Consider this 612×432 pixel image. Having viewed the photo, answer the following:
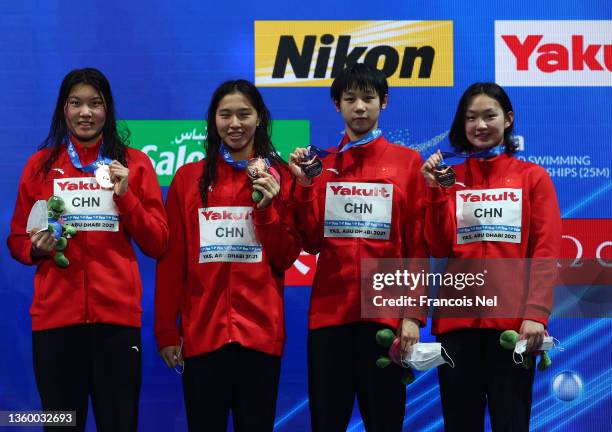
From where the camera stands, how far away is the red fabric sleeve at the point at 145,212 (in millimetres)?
3156

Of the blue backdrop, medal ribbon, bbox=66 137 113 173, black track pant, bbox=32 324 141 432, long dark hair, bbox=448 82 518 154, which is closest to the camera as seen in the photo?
black track pant, bbox=32 324 141 432

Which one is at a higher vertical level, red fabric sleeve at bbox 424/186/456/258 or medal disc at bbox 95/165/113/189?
medal disc at bbox 95/165/113/189

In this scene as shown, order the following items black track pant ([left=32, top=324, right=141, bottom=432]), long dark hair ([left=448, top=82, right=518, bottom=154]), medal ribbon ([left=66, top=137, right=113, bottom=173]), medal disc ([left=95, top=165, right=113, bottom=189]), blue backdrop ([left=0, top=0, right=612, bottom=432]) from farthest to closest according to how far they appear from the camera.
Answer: blue backdrop ([left=0, top=0, right=612, bottom=432]) < long dark hair ([left=448, top=82, right=518, bottom=154]) < medal ribbon ([left=66, top=137, right=113, bottom=173]) < medal disc ([left=95, top=165, right=113, bottom=189]) < black track pant ([left=32, top=324, right=141, bottom=432])

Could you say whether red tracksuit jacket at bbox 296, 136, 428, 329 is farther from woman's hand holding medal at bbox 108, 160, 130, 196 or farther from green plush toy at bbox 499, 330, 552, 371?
woman's hand holding medal at bbox 108, 160, 130, 196

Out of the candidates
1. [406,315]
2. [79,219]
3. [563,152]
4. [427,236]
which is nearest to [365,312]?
[406,315]

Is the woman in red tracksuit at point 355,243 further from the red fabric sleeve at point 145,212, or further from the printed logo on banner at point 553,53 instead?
the printed logo on banner at point 553,53

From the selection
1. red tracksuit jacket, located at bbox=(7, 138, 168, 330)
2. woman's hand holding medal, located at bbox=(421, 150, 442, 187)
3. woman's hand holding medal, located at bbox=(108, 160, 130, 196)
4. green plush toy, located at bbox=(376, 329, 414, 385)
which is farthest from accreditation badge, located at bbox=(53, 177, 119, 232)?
woman's hand holding medal, located at bbox=(421, 150, 442, 187)

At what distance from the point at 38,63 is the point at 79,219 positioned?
4.81ft

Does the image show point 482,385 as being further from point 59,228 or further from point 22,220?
point 22,220

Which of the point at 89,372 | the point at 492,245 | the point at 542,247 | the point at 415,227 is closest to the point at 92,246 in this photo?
the point at 89,372

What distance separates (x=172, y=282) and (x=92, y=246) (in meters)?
0.34

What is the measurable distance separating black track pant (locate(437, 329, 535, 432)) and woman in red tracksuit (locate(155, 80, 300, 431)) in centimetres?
69

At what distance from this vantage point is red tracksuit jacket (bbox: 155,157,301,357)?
3.17 meters

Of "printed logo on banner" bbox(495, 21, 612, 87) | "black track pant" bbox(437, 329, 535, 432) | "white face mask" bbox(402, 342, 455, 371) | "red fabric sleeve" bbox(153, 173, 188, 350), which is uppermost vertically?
"printed logo on banner" bbox(495, 21, 612, 87)
